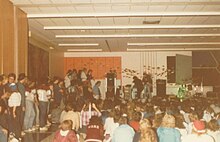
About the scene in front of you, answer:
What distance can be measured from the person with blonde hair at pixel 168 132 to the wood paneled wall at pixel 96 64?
19.2 meters

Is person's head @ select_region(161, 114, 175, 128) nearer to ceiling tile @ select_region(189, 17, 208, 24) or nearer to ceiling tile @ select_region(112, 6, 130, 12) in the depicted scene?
ceiling tile @ select_region(112, 6, 130, 12)

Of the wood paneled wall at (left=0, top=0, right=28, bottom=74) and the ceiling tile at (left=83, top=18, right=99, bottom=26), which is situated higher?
the ceiling tile at (left=83, top=18, right=99, bottom=26)

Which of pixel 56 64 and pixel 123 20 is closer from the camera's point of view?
pixel 123 20

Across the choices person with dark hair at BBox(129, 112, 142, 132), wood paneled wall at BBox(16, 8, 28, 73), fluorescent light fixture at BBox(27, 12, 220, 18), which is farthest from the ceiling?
person with dark hair at BBox(129, 112, 142, 132)

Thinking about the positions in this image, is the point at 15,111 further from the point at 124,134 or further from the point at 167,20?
the point at 167,20

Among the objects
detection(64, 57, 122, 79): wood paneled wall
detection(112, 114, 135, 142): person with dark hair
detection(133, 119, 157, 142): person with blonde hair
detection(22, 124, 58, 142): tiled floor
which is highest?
detection(64, 57, 122, 79): wood paneled wall

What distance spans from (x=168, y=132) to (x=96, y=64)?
19.6m

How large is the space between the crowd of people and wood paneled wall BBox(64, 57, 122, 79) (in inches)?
364

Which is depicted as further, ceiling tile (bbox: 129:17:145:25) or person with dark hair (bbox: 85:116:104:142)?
ceiling tile (bbox: 129:17:145:25)

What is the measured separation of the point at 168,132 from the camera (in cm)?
614

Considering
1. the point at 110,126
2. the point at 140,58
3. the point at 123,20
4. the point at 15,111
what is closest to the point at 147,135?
the point at 110,126

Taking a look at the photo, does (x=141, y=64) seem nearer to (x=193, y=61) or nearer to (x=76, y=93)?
(x=193, y=61)

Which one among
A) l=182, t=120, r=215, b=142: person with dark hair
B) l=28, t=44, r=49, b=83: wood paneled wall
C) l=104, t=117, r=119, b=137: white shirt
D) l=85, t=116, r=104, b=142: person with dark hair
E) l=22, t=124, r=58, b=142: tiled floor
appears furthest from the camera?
l=28, t=44, r=49, b=83: wood paneled wall

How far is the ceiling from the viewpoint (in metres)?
10.9
